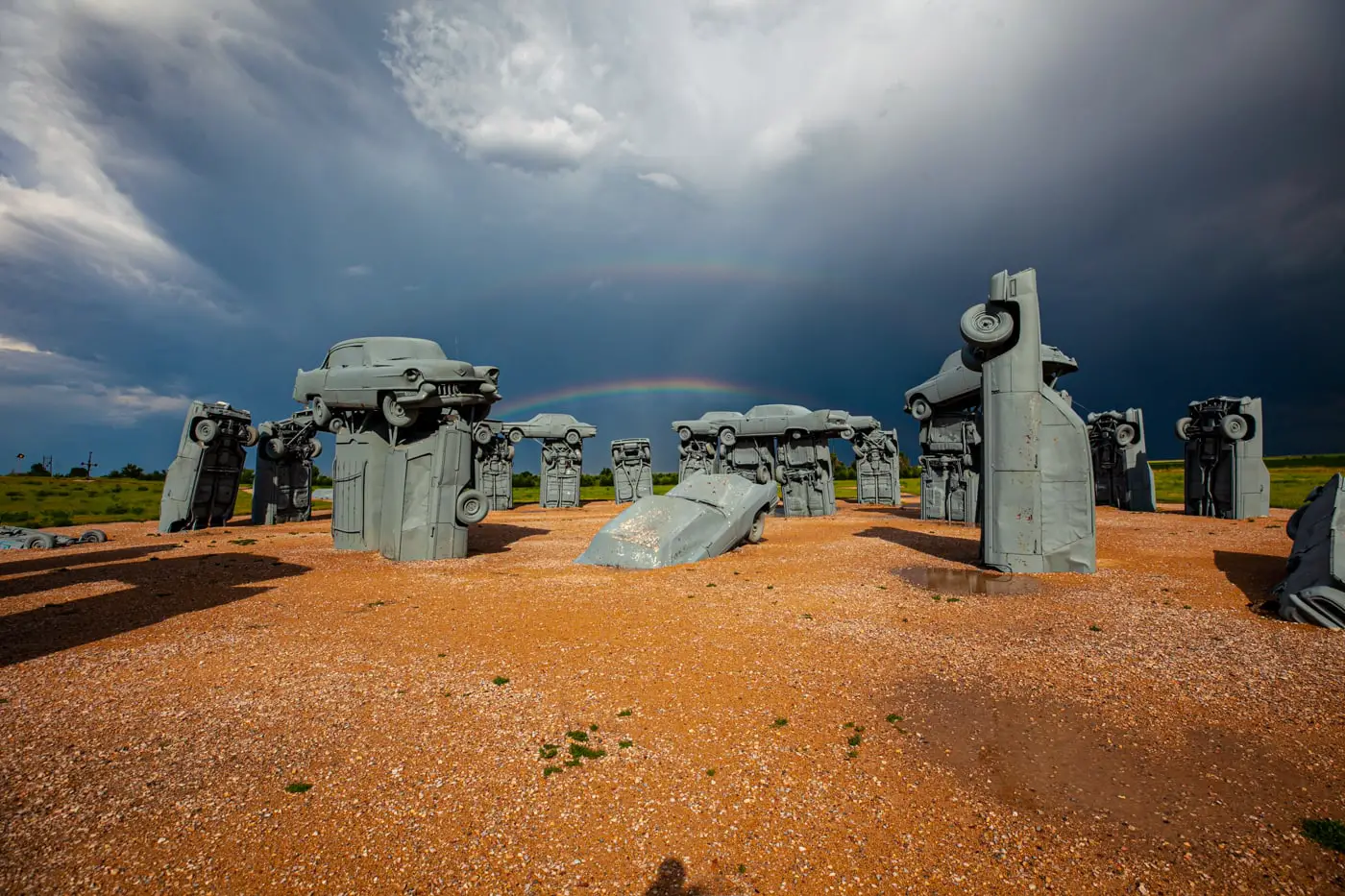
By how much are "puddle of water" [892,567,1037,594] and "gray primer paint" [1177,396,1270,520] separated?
19.7 m

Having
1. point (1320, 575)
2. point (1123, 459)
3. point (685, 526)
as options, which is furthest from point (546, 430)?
point (1320, 575)

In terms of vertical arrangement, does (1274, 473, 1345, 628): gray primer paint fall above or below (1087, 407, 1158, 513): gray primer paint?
below

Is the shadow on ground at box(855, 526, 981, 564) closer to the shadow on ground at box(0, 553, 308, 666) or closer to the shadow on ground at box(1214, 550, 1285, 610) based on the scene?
the shadow on ground at box(1214, 550, 1285, 610)

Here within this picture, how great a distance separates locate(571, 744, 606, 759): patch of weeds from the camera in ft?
16.4

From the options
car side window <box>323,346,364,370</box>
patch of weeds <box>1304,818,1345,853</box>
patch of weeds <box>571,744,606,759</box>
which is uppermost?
car side window <box>323,346,364,370</box>

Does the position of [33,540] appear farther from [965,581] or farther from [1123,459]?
[1123,459]

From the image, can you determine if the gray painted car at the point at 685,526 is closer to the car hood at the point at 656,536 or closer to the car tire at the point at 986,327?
the car hood at the point at 656,536

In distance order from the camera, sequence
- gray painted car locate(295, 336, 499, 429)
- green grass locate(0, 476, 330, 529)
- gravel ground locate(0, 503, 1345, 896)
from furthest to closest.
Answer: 1. green grass locate(0, 476, 330, 529)
2. gray painted car locate(295, 336, 499, 429)
3. gravel ground locate(0, 503, 1345, 896)

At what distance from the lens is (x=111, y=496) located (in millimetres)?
33188

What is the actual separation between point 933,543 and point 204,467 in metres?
27.4

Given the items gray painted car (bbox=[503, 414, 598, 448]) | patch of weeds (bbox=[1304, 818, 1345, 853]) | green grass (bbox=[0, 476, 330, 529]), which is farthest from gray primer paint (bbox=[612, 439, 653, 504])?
patch of weeds (bbox=[1304, 818, 1345, 853])

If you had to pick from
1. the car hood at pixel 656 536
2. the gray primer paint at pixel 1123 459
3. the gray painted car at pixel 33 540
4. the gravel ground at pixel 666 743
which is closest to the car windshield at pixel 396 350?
the car hood at pixel 656 536

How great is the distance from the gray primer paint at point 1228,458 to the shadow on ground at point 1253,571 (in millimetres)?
12799

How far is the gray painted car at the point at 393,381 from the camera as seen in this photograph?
15062 mm
